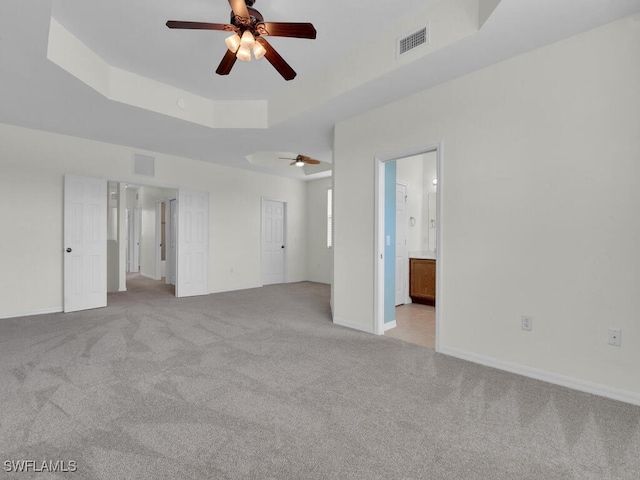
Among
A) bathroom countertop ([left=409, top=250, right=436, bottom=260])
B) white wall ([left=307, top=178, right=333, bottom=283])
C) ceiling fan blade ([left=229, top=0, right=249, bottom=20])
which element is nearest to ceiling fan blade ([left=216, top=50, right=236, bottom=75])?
ceiling fan blade ([left=229, top=0, right=249, bottom=20])

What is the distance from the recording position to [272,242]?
807 centimetres

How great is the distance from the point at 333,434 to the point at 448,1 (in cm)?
333

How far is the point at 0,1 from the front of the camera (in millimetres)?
2240

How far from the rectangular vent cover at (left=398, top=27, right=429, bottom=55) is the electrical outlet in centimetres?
270

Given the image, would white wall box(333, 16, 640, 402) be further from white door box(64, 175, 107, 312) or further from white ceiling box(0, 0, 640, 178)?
white door box(64, 175, 107, 312)

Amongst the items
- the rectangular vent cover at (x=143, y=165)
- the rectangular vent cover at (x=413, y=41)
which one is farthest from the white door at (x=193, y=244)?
the rectangular vent cover at (x=413, y=41)

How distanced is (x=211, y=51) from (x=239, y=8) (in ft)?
4.18

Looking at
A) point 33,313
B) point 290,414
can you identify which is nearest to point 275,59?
point 290,414

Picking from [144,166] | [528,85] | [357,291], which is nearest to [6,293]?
[144,166]

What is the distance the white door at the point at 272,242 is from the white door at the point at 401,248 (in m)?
3.63

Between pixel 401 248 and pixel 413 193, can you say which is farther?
pixel 413 193

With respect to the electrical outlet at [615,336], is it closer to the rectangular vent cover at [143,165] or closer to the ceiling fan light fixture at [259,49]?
the ceiling fan light fixture at [259,49]

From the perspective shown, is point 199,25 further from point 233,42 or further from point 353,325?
point 353,325

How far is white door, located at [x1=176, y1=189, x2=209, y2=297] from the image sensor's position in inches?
244
